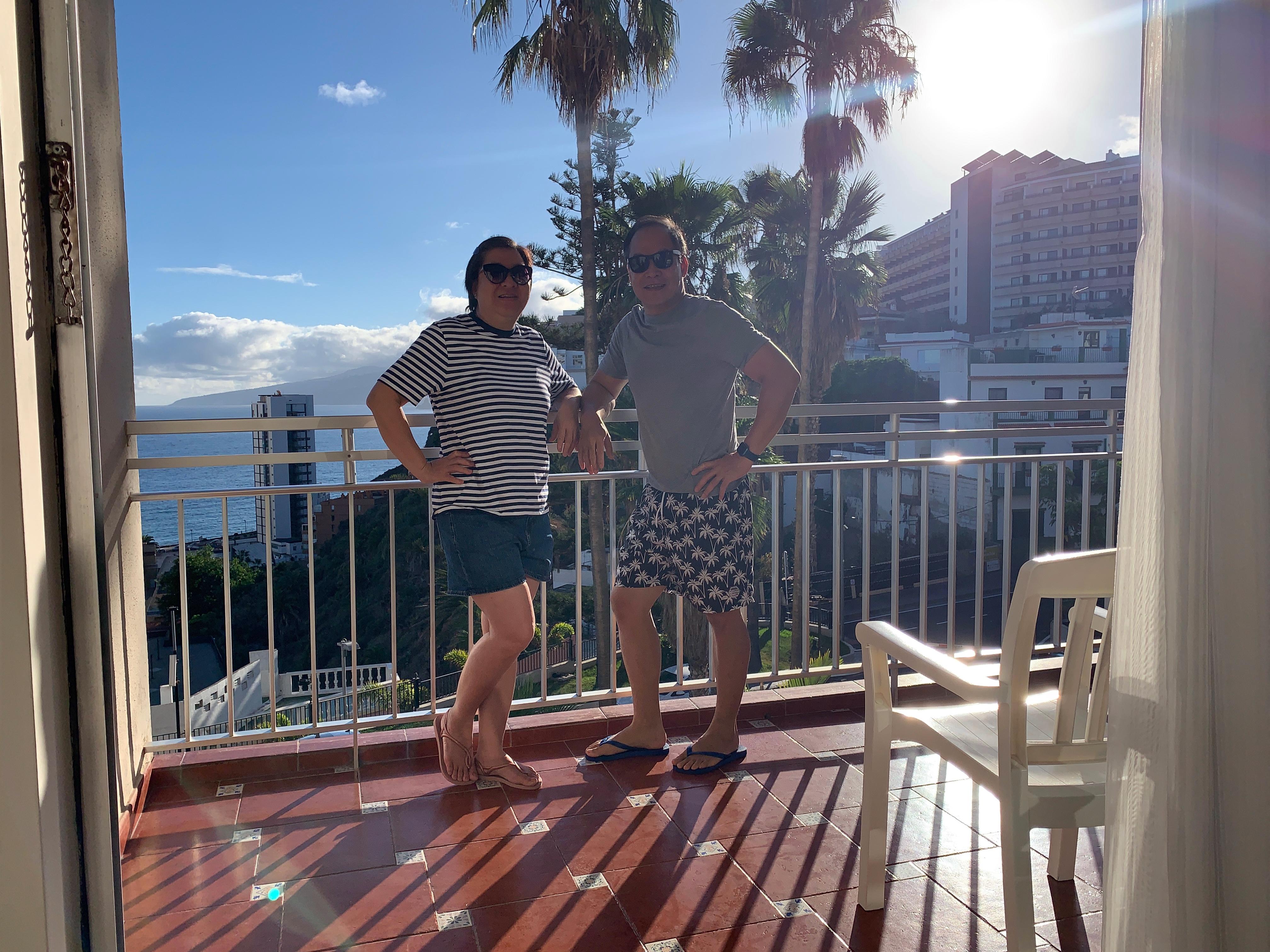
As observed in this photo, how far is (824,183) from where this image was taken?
53.4ft

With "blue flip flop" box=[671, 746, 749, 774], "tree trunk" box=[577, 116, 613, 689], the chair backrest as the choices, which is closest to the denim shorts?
"blue flip flop" box=[671, 746, 749, 774]

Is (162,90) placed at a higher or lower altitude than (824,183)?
higher

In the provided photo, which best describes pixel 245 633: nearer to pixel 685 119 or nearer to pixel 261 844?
pixel 685 119

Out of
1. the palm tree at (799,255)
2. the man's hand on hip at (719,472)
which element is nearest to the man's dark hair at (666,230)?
the man's hand on hip at (719,472)

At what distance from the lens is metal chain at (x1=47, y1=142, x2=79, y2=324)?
3.10ft

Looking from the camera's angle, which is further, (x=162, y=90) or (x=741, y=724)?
(x=162, y=90)

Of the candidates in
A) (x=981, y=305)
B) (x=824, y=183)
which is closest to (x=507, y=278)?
(x=824, y=183)

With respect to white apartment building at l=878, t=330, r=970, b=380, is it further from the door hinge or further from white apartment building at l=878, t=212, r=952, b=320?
the door hinge

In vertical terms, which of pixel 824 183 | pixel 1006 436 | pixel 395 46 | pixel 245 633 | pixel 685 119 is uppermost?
pixel 395 46

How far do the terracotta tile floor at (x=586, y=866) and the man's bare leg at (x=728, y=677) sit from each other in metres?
0.11

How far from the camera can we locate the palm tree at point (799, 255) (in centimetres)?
2059

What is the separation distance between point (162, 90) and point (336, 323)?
1911 centimetres

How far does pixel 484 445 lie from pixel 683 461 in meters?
0.61

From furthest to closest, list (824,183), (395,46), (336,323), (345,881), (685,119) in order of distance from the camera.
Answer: (336,323)
(395,46)
(685,119)
(824,183)
(345,881)
